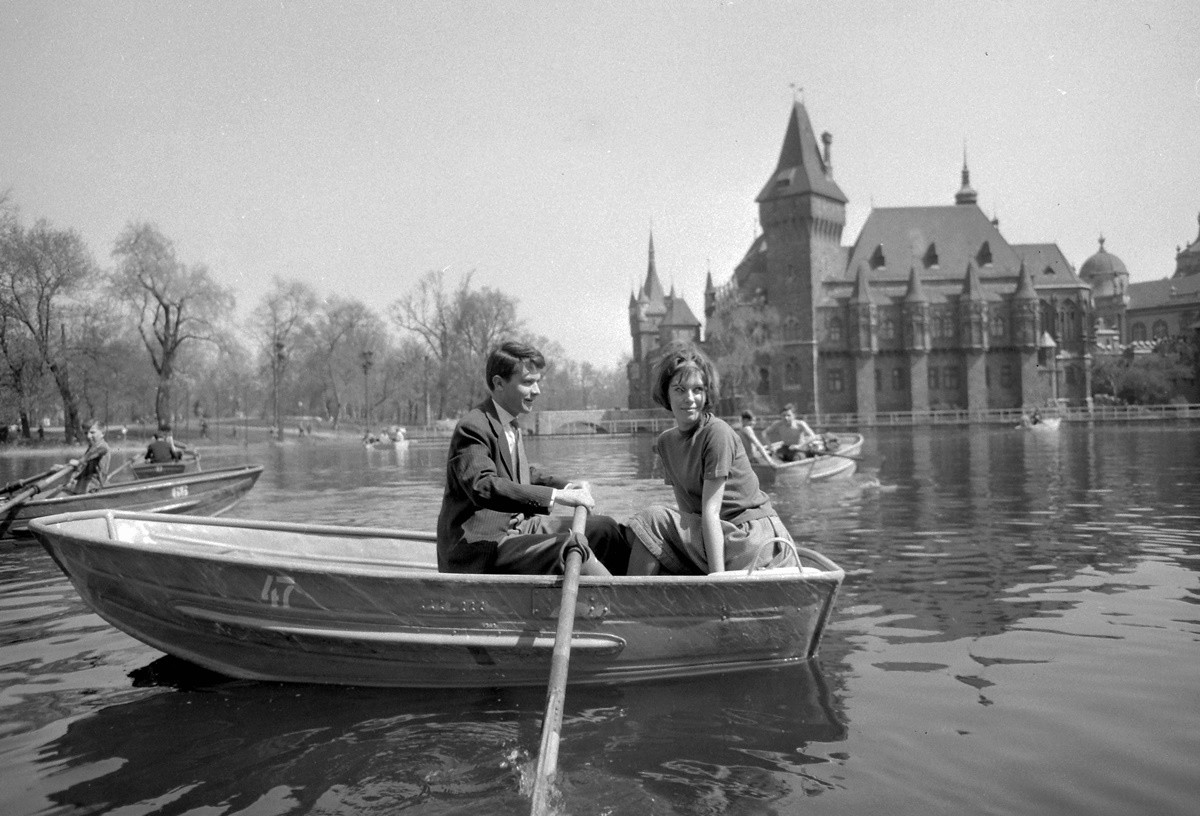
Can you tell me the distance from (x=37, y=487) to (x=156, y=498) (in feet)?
5.33

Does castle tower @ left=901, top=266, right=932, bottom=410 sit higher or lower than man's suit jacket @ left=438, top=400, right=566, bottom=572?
higher

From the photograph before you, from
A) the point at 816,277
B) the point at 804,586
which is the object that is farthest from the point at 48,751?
the point at 816,277

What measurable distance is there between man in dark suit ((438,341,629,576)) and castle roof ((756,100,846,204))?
75.7 meters

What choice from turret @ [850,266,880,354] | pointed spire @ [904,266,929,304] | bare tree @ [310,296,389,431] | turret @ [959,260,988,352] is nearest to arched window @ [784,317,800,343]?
turret @ [850,266,880,354]

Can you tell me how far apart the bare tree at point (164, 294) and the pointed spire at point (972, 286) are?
5994 centimetres

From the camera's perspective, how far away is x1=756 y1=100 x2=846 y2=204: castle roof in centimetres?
7806

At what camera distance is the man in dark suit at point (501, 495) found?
5504 millimetres

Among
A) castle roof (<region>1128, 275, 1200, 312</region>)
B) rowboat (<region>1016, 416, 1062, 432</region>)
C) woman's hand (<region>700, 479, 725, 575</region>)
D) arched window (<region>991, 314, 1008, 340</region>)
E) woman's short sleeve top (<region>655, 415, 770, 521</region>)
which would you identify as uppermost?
castle roof (<region>1128, 275, 1200, 312</region>)

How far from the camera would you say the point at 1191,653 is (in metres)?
6.36

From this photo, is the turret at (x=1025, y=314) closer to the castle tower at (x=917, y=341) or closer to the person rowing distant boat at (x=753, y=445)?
the castle tower at (x=917, y=341)

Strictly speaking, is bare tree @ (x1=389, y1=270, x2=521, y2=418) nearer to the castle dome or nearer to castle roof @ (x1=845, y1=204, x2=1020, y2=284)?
castle roof @ (x1=845, y1=204, x2=1020, y2=284)

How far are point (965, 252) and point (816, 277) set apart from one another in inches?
672

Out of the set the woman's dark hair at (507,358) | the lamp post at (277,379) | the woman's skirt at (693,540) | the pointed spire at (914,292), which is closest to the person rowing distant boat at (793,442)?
the woman's skirt at (693,540)

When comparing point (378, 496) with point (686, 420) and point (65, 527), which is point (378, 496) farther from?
point (686, 420)
